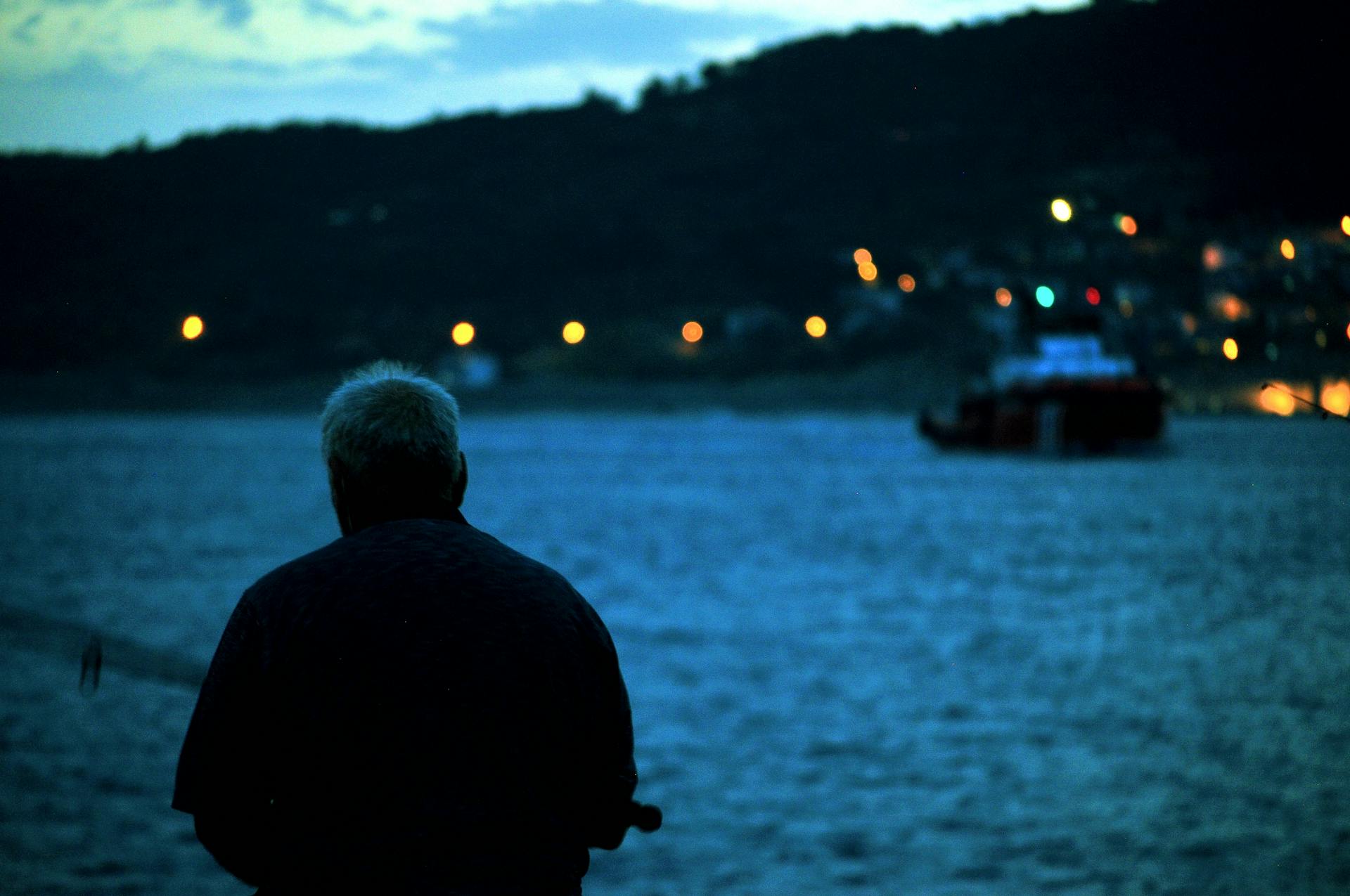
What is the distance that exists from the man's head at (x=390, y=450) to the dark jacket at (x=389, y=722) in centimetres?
13

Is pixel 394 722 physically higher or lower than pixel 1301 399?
lower

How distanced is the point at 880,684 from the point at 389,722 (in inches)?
582

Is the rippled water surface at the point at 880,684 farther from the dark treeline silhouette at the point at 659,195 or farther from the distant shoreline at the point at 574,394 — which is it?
the distant shoreline at the point at 574,394

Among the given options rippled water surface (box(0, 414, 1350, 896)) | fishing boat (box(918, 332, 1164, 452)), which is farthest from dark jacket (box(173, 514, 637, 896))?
fishing boat (box(918, 332, 1164, 452))

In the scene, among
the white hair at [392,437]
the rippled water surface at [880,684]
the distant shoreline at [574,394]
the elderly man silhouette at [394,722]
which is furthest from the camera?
the distant shoreline at [574,394]

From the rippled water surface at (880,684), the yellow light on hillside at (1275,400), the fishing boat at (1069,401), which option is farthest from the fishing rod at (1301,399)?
the fishing boat at (1069,401)

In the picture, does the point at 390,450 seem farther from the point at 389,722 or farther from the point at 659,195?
the point at 659,195

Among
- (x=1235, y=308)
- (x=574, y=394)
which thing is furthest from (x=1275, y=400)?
(x=574, y=394)

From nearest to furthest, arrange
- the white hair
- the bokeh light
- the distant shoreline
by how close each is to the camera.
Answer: the white hair → the bokeh light → the distant shoreline

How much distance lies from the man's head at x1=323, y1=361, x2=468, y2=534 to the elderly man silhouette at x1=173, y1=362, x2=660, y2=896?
10 cm

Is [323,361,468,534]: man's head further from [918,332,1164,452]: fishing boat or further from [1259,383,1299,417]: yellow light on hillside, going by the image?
[918,332,1164,452]: fishing boat

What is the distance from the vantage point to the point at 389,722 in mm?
2760

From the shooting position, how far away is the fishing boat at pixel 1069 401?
64.8m

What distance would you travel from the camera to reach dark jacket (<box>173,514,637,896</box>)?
276 cm
